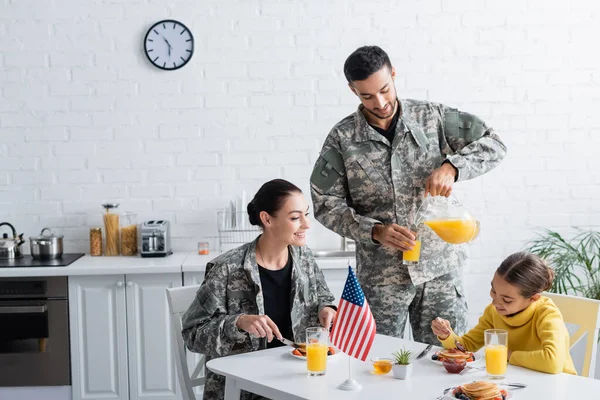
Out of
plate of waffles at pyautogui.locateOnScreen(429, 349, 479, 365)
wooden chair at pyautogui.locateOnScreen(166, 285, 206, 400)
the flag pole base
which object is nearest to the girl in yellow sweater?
plate of waffles at pyautogui.locateOnScreen(429, 349, 479, 365)

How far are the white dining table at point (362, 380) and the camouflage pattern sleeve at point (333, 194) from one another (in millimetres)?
567

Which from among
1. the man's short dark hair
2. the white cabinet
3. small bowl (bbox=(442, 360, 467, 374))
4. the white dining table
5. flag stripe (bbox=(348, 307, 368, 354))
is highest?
the man's short dark hair

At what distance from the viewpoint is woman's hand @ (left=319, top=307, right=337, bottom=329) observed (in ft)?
8.82

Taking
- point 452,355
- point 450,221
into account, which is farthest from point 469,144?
point 452,355

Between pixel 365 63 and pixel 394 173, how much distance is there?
16.6 inches

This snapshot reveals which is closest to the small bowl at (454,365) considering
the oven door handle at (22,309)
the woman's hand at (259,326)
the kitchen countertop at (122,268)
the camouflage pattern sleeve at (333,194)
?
the woman's hand at (259,326)

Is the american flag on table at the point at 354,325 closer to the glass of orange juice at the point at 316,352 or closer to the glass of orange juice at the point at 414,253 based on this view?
the glass of orange juice at the point at 316,352

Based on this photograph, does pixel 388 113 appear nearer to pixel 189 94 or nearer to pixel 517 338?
pixel 517 338

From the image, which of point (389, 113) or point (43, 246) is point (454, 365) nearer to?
point (389, 113)

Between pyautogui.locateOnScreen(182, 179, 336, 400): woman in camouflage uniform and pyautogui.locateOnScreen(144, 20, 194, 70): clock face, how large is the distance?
2.03 metres

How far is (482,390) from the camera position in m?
1.99

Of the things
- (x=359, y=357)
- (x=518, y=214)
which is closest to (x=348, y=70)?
(x=359, y=357)

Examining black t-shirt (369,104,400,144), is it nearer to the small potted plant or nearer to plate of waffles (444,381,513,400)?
the small potted plant

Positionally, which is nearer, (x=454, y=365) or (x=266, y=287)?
(x=454, y=365)
